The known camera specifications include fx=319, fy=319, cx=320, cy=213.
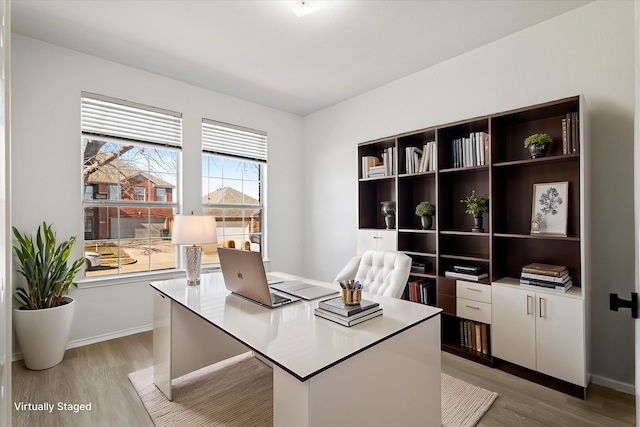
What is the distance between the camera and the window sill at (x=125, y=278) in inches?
119

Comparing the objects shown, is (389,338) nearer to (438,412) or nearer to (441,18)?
(438,412)

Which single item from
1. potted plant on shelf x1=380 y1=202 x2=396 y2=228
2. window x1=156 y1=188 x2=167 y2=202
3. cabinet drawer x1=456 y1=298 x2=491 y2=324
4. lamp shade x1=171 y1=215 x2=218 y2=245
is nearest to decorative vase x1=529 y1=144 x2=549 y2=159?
cabinet drawer x1=456 y1=298 x2=491 y2=324

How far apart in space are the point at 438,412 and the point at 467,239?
1.75 m

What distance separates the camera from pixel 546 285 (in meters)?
2.27

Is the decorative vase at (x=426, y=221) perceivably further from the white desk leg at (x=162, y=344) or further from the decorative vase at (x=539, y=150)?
the white desk leg at (x=162, y=344)

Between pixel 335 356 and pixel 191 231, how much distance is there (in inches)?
59.8

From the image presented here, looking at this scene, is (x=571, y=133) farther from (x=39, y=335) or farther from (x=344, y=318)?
(x=39, y=335)

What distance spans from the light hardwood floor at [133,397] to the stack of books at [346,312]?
3.65ft

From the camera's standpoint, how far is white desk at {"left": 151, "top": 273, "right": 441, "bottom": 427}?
3.67 feet

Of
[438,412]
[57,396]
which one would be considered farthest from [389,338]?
[57,396]

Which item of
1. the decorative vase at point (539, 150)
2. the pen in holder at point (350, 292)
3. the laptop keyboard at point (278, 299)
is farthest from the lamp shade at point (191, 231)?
the decorative vase at point (539, 150)

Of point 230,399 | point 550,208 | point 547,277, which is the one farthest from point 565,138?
point 230,399

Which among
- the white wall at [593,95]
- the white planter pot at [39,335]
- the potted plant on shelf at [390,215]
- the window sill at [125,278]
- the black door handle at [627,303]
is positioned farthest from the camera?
the potted plant on shelf at [390,215]

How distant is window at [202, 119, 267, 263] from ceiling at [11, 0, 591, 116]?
2.44 feet
